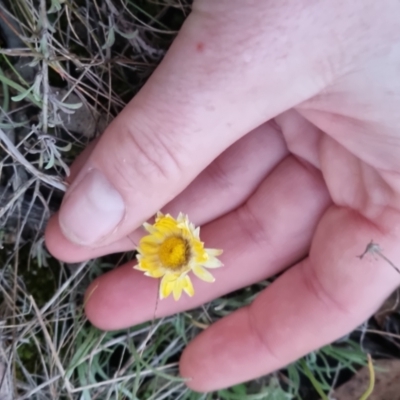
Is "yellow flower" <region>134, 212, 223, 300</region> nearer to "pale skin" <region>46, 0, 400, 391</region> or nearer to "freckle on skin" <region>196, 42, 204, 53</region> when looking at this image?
"pale skin" <region>46, 0, 400, 391</region>

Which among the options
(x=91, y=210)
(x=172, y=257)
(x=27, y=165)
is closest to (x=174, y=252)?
(x=172, y=257)

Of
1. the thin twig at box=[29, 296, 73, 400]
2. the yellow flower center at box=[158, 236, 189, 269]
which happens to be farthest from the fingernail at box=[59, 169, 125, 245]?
the thin twig at box=[29, 296, 73, 400]

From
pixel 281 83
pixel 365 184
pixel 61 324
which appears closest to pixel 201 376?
pixel 61 324

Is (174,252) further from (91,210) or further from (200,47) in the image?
(200,47)

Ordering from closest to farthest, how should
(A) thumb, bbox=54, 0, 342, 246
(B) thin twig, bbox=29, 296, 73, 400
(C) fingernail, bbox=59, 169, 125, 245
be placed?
(A) thumb, bbox=54, 0, 342, 246 < (C) fingernail, bbox=59, 169, 125, 245 < (B) thin twig, bbox=29, 296, 73, 400

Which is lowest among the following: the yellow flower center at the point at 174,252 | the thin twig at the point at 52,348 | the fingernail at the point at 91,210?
the thin twig at the point at 52,348

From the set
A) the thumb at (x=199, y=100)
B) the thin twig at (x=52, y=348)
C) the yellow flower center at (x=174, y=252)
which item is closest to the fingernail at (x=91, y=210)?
the thumb at (x=199, y=100)

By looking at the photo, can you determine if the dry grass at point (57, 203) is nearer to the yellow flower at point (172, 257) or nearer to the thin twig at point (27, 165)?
the thin twig at point (27, 165)
